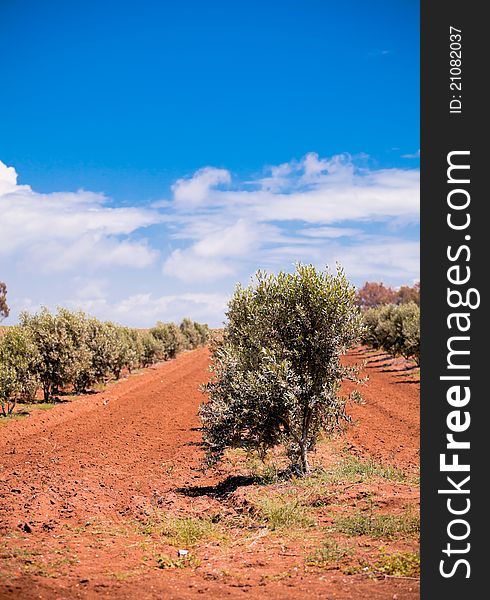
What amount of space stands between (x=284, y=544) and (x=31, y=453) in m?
15.7

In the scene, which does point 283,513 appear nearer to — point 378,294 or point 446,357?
point 446,357

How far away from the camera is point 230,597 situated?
8914mm

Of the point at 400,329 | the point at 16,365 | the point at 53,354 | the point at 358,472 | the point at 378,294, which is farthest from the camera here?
the point at 378,294

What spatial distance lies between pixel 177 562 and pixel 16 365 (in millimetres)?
29084

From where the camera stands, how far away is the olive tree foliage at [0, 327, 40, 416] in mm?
34656

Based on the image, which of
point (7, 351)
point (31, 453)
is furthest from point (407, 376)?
point (31, 453)

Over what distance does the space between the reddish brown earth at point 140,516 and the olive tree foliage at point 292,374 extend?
194 cm

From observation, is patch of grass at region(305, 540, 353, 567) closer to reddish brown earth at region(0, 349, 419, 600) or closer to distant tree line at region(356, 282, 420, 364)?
reddish brown earth at region(0, 349, 419, 600)

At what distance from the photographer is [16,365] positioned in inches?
1435

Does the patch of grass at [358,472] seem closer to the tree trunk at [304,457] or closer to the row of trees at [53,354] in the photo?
the tree trunk at [304,457]

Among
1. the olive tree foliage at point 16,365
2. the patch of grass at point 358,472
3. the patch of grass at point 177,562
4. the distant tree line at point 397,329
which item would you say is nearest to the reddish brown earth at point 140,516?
the patch of grass at point 177,562

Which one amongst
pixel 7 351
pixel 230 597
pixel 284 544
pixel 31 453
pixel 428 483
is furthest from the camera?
pixel 7 351

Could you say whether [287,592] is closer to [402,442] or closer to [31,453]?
[402,442]

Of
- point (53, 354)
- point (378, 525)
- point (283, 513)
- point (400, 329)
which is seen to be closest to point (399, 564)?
point (378, 525)
